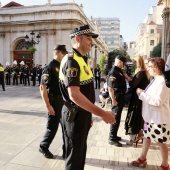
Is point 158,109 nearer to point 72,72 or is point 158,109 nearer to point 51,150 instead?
point 72,72

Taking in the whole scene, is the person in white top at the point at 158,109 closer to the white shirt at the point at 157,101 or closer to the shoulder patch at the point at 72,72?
the white shirt at the point at 157,101

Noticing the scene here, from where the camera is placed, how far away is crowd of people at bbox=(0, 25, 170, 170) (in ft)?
8.11

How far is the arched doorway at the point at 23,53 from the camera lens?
3422 cm

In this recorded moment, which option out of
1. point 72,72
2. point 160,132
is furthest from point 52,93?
point 160,132

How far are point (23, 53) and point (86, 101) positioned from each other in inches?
1326

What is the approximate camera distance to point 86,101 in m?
2.33

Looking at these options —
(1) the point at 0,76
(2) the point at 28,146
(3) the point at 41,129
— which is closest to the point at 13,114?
(3) the point at 41,129

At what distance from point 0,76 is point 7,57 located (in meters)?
21.1

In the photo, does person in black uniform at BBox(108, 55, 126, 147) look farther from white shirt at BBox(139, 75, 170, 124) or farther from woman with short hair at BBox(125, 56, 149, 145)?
white shirt at BBox(139, 75, 170, 124)

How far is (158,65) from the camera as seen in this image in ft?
11.8

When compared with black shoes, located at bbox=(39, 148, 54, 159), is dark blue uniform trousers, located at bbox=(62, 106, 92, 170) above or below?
above

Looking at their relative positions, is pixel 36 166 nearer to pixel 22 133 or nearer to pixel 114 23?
pixel 22 133

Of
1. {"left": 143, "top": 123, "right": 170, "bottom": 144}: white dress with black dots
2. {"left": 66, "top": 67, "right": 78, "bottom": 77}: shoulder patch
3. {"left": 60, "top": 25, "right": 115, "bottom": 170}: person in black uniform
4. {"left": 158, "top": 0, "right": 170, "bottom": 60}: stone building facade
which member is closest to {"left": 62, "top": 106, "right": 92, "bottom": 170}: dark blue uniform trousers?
{"left": 60, "top": 25, "right": 115, "bottom": 170}: person in black uniform

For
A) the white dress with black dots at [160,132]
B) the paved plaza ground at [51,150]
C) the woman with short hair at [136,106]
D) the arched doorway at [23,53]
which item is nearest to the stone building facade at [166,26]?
the paved plaza ground at [51,150]
